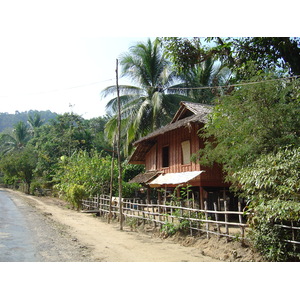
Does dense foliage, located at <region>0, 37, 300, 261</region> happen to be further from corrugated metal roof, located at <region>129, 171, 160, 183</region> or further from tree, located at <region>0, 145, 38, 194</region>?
tree, located at <region>0, 145, 38, 194</region>

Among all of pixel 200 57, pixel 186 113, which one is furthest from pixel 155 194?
pixel 200 57

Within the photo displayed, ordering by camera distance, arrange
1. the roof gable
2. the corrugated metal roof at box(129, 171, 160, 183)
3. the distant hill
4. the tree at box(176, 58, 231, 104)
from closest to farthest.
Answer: the roof gable, the corrugated metal roof at box(129, 171, 160, 183), the tree at box(176, 58, 231, 104), the distant hill

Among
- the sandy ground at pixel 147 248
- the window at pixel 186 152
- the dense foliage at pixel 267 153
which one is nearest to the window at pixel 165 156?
the window at pixel 186 152

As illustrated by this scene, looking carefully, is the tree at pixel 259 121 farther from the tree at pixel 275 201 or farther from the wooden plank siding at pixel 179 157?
the wooden plank siding at pixel 179 157

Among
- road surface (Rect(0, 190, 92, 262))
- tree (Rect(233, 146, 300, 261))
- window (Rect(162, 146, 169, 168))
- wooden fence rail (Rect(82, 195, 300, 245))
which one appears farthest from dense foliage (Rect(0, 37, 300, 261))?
road surface (Rect(0, 190, 92, 262))

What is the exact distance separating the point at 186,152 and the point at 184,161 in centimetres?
43

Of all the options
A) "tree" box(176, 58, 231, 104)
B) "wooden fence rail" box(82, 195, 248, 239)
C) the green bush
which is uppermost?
"tree" box(176, 58, 231, 104)

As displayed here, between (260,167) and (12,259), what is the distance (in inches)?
225

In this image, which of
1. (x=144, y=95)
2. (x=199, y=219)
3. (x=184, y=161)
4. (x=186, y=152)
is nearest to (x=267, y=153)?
(x=199, y=219)

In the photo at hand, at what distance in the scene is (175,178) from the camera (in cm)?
1282

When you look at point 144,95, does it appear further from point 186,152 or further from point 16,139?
point 16,139

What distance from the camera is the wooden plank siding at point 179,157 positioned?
1189 centimetres

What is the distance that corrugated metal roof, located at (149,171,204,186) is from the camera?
11.7 metres
